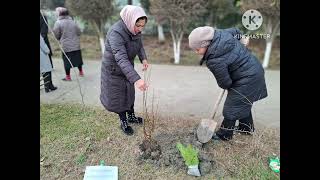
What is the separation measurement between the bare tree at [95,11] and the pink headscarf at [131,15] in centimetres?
283

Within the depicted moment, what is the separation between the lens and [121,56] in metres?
3.08

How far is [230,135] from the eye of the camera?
3594mm

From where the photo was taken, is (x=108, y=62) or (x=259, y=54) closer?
(x=108, y=62)

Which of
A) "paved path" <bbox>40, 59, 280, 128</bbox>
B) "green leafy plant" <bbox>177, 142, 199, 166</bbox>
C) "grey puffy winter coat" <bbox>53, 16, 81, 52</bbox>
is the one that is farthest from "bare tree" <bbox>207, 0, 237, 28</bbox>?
"green leafy plant" <bbox>177, 142, 199, 166</bbox>

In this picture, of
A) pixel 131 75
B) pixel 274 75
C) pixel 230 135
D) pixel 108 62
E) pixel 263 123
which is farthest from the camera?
pixel 274 75

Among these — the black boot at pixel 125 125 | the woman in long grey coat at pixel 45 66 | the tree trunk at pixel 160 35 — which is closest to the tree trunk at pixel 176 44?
the tree trunk at pixel 160 35

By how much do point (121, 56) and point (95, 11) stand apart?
3076 mm

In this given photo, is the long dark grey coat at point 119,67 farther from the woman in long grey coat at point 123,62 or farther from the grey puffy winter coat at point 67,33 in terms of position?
the grey puffy winter coat at point 67,33

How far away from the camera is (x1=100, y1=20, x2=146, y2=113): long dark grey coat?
3.08 metres

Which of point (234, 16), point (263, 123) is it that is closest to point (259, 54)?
point (234, 16)

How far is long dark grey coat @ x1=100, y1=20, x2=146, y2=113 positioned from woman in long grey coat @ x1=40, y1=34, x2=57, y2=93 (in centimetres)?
148

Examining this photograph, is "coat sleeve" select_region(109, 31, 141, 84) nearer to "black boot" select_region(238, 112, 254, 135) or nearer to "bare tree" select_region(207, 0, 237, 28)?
"black boot" select_region(238, 112, 254, 135)

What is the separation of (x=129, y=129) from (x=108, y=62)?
2.63ft
